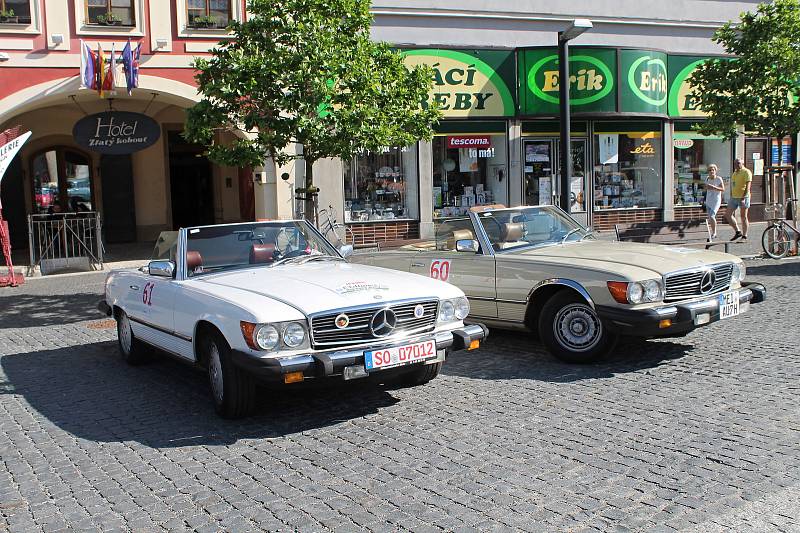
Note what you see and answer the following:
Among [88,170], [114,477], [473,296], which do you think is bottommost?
[114,477]

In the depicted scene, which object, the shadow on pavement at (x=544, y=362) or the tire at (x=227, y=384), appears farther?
the shadow on pavement at (x=544, y=362)

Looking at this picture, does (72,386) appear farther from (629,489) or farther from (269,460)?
(629,489)

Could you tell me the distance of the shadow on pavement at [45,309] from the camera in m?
11.3

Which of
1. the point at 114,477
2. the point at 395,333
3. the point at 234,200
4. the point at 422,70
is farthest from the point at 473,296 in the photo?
the point at 234,200

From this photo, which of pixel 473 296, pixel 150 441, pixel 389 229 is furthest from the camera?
pixel 389 229

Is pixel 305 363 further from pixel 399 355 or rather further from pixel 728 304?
pixel 728 304

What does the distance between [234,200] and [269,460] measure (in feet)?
58.8

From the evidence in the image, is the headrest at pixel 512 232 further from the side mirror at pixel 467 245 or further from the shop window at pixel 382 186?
the shop window at pixel 382 186

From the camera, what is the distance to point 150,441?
5.77 meters

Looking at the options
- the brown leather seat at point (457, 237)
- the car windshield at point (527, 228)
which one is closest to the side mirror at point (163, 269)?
the brown leather seat at point (457, 237)

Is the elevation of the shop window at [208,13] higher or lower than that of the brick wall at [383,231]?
higher

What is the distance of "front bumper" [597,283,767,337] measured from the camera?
273 inches

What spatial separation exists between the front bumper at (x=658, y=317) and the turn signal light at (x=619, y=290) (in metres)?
0.09

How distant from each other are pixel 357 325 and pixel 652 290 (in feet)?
9.13
